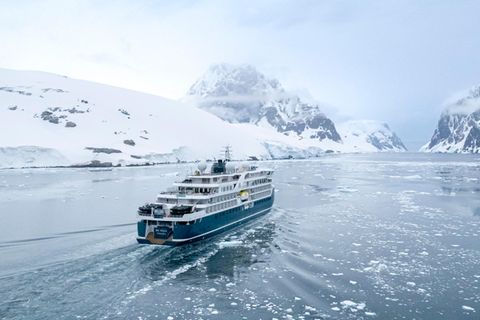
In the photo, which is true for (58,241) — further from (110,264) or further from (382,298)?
(382,298)

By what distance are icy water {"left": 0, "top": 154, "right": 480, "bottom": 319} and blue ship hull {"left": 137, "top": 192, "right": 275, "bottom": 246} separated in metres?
0.87

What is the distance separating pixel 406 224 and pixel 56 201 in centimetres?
5114

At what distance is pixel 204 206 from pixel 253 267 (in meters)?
10.4

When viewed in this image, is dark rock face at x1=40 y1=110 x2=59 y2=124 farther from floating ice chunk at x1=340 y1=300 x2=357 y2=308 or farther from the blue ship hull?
floating ice chunk at x1=340 y1=300 x2=357 y2=308

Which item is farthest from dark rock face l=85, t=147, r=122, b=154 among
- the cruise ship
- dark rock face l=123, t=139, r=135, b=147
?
the cruise ship

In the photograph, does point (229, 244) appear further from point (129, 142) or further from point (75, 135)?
point (75, 135)

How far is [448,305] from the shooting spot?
24.2m

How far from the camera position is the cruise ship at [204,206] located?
37.1 meters

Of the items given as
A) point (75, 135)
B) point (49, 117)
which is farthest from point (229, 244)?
point (49, 117)

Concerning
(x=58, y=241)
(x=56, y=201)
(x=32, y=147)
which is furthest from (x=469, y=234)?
(x=32, y=147)

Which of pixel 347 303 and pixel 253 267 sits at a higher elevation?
pixel 253 267

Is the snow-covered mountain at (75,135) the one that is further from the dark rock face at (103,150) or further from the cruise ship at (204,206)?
the cruise ship at (204,206)

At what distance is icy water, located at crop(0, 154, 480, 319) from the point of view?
23.8 metres

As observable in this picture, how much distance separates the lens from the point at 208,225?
40.2 m
